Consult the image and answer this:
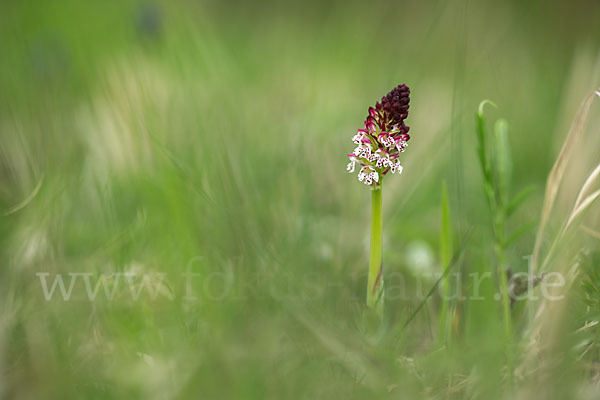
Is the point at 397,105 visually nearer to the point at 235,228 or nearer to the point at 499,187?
the point at 499,187

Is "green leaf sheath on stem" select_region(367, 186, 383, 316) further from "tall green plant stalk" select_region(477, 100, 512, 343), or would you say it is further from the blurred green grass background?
"tall green plant stalk" select_region(477, 100, 512, 343)

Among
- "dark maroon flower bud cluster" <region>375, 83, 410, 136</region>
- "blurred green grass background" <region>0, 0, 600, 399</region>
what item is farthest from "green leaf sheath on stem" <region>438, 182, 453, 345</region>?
"dark maroon flower bud cluster" <region>375, 83, 410, 136</region>

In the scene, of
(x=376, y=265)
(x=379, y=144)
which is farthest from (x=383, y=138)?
(x=376, y=265)

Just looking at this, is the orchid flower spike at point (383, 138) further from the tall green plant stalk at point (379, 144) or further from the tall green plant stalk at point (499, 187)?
the tall green plant stalk at point (499, 187)

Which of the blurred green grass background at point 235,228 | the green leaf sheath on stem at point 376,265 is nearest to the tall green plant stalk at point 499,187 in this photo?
the blurred green grass background at point 235,228

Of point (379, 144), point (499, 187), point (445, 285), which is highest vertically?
point (379, 144)

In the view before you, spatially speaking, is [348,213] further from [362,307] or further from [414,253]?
[362,307]

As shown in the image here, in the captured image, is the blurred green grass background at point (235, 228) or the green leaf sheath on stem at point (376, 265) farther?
the green leaf sheath on stem at point (376, 265)

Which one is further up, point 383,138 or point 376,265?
point 383,138

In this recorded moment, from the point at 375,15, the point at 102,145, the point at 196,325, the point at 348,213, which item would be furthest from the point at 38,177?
the point at 375,15
